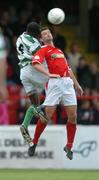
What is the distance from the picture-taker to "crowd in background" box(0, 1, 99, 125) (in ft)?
64.3

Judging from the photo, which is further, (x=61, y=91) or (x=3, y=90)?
(x=3, y=90)

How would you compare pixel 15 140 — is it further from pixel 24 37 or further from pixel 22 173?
pixel 24 37

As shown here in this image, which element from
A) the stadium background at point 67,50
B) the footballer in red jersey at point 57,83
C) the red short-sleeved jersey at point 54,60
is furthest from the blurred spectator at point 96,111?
the red short-sleeved jersey at point 54,60

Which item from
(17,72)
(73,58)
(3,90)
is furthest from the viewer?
(73,58)

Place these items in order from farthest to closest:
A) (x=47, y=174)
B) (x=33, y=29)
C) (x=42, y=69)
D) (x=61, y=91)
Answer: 1. (x=47, y=174)
2. (x=61, y=91)
3. (x=33, y=29)
4. (x=42, y=69)

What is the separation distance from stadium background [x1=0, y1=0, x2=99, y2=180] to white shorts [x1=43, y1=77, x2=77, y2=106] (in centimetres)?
130

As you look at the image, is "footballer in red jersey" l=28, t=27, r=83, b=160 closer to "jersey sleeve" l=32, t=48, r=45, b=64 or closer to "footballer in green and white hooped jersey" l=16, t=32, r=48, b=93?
"jersey sleeve" l=32, t=48, r=45, b=64

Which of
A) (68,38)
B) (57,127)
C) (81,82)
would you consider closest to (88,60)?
(68,38)

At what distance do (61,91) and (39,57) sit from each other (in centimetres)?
72

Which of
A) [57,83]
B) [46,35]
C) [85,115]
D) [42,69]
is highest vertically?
[46,35]

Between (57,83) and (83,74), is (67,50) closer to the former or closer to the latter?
(83,74)

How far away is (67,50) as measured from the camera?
22828 millimetres

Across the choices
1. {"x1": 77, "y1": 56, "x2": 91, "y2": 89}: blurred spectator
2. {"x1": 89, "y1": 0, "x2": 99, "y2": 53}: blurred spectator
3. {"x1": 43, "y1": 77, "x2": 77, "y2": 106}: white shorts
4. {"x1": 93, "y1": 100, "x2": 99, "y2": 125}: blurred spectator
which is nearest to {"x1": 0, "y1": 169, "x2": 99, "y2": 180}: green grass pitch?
{"x1": 43, "y1": 77, "x2": 77, "y2": 106}: white shorts

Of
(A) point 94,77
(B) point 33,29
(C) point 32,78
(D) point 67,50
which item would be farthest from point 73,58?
(B) point 33,29
